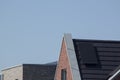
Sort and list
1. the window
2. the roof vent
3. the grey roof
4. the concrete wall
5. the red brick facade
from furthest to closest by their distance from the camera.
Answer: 1. the concrete wall
2. the window
3. the red brick facade
4. the roof vent
5. the grey roof

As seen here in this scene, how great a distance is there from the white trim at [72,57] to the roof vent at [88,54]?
624 millimetres

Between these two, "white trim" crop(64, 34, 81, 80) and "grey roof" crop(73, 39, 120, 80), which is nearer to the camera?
"white trim" crop(64, 34, 81, 80)

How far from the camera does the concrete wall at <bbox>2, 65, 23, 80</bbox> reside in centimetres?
4503

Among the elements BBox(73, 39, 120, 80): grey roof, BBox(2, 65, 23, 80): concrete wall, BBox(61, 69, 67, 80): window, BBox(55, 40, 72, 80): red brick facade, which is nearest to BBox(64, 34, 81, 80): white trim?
BBox(73, 39, 120, 80): grey roof

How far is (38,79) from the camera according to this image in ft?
147

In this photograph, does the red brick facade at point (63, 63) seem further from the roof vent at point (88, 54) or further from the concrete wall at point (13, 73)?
the concrete wall at point (13, 73)

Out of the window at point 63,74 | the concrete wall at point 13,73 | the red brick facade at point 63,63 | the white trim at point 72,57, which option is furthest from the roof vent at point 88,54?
the concrete wall at point 13,73

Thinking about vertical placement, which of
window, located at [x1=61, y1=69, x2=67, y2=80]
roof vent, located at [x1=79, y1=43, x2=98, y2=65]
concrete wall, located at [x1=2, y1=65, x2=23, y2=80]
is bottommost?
window, located at [x1=61, y1=69, x2=67, y2=80]

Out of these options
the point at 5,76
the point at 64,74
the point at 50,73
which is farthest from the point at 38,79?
the point at 64,74

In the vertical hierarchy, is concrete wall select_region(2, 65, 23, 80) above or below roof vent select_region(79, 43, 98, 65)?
above

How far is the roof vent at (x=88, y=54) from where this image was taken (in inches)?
1162

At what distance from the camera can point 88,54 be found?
2994cm

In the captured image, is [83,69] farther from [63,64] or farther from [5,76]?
[5,76]

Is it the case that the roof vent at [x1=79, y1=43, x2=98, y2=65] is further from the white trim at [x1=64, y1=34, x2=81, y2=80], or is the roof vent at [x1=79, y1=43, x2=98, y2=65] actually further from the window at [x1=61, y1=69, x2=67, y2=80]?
the window at [x1=61, y1=69, x2=67, y2=80]
